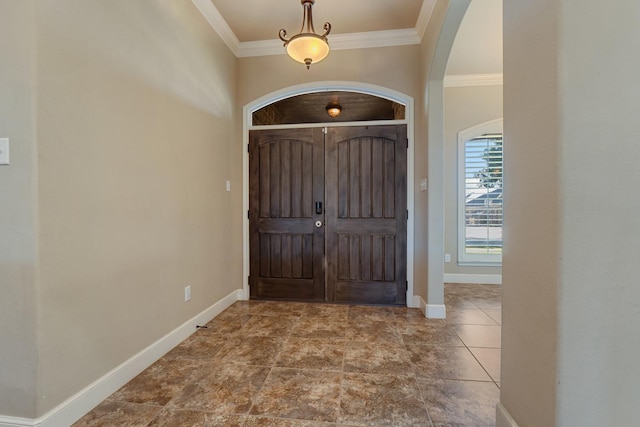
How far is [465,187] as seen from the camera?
14.0 ft

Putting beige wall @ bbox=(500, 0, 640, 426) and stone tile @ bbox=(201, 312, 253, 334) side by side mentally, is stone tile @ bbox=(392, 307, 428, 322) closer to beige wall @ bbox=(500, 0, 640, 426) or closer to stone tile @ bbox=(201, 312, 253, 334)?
stone tile @ bbox=(201, 312, 253, 334)

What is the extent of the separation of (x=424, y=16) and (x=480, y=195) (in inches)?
104

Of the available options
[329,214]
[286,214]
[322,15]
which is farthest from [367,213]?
[322,15]

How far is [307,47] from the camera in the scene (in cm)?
234

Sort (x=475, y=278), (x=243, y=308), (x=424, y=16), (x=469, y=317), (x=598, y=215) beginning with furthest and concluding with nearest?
(x=475, y=278) < (x=243, y=308) < (x=469, y=317) < (x=424, y=16) < (x=598, y=215)

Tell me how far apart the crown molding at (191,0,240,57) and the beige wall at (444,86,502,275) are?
3.11 meters

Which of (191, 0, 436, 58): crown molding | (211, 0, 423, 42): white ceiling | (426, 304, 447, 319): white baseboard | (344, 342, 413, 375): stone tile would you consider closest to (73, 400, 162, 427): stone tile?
(344, 342, 413, 375): stone tile

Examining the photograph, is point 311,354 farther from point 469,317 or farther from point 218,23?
point 218,23

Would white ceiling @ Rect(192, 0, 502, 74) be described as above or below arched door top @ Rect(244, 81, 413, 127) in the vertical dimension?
above

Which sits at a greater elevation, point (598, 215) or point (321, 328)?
point (598, 215)

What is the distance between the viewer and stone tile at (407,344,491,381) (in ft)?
6.08

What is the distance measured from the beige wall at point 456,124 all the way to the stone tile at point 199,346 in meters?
3.49

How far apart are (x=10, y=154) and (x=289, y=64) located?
279cm

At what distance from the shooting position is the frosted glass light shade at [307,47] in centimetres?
228
